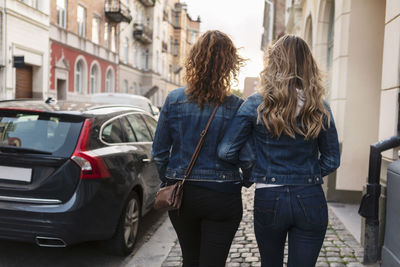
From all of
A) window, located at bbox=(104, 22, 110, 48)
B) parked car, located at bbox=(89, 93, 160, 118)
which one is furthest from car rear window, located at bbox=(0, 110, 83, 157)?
window, located at bbox=(104, 22, 110, 48)

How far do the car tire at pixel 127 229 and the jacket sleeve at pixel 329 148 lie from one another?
242 centimetres

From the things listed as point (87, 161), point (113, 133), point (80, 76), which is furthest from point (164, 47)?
point (87, 161)

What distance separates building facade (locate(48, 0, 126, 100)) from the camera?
74.0ft

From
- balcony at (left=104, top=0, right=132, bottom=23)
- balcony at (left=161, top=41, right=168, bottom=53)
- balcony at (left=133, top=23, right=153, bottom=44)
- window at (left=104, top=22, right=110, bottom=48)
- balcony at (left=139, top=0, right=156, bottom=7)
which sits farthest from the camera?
balcony at (left=161, top=41, right=168, bottom=53)

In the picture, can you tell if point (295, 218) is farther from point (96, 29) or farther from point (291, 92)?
point (96, 29)

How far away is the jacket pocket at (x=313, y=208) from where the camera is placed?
2.09m

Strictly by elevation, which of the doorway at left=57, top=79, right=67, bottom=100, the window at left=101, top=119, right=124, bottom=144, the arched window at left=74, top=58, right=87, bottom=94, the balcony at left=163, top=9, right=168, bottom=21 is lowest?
the window at left=101, top=119, right=124, bottom=144

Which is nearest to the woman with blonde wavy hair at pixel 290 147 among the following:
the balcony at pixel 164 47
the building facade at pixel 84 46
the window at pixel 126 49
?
the building facade at pixel 84 46

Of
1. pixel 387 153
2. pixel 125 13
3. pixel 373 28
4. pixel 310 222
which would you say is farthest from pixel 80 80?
pixel 310 222

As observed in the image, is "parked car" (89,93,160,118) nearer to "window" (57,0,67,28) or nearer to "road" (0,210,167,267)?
"road" (0,210,167,267)

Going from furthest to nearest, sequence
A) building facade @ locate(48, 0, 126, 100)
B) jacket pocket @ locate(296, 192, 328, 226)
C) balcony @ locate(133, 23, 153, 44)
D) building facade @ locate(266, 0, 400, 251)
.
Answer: balcony @ locate(133, 23, 153, 44), building facade @ locate(48, 0, 126, 100), building facade @ locate(266, 0, 400, 251), jacket pocket @ locate(296, 192, 328, 226)

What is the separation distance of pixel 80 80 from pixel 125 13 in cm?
742

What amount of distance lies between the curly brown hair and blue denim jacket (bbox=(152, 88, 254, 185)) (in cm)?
5

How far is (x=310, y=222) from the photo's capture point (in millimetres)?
2096
